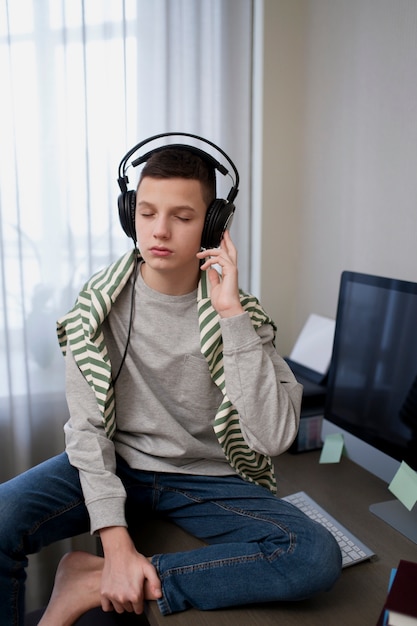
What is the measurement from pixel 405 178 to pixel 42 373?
1220 mm

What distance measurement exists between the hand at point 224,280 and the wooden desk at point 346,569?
518 millimetres

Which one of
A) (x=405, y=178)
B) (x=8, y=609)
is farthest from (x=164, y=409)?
(x=405, y=178)

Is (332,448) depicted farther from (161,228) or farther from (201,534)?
(161,228)

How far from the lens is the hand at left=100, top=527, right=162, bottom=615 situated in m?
1.10

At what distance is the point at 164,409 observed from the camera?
1.33 metres

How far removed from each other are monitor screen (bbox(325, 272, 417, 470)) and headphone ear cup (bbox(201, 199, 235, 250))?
421 millimetres

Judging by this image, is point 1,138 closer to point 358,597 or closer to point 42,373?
point 42,373

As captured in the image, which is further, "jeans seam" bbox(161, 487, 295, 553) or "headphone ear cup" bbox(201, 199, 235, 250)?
"headphone ear cup" bbox(201, 199, 235, 250)

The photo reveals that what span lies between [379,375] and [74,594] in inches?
32.6

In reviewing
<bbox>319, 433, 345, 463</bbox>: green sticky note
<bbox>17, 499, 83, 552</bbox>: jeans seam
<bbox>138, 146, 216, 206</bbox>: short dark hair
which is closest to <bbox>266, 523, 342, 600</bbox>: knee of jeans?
<bbox>17, 499, 83, 552</bbox>: jeans seam

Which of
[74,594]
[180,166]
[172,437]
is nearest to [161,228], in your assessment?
[180,166]

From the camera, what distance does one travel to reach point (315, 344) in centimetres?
194

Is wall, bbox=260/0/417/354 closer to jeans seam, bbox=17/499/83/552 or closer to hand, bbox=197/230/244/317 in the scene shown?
hand, bbox=197/230/244/317

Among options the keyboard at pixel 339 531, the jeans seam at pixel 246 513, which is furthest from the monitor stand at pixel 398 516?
the jeans seam at pixel 246 513
